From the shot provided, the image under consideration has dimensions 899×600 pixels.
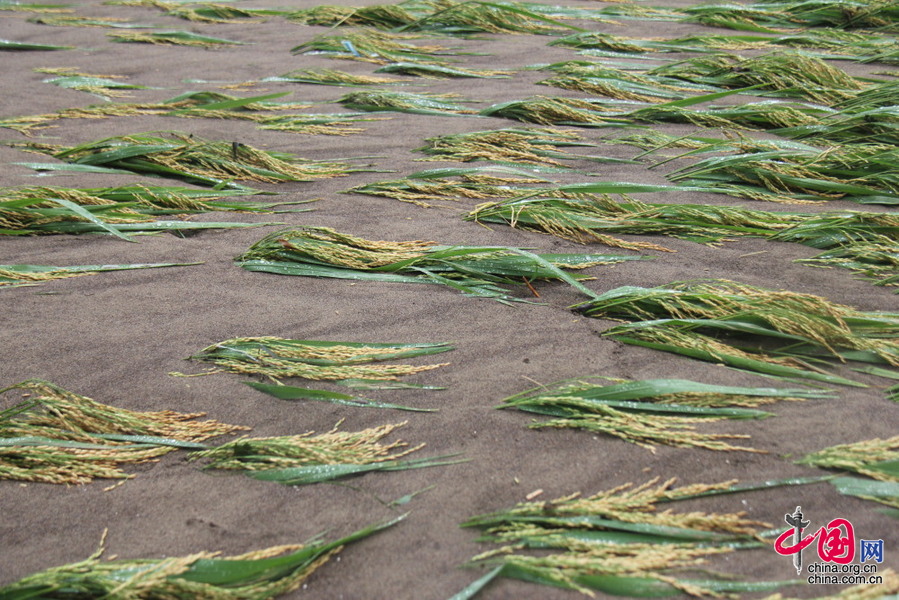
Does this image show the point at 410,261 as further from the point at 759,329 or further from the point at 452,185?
the point at 759,329

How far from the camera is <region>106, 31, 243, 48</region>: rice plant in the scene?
621 centimetres

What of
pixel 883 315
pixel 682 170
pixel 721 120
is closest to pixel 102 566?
pixel 883 315

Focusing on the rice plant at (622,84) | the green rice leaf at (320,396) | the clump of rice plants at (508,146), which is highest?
the rice plant at (622,84)

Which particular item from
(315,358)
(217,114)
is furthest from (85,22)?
(315,358)

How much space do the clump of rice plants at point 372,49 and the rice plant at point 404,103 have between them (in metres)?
0.98

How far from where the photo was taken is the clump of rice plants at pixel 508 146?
12.3ft

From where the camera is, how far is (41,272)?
2.75m

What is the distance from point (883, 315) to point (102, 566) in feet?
6.95

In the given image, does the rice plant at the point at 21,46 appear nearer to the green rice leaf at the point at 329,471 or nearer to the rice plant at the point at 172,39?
the rice plant at the point at 172,39

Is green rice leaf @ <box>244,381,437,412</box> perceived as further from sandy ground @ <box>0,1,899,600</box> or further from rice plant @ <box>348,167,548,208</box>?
rice plant @ <box>348,167,548,208</box>

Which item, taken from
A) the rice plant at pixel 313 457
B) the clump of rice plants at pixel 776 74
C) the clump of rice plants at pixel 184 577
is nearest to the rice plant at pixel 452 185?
the rice plant at pixel 313 457

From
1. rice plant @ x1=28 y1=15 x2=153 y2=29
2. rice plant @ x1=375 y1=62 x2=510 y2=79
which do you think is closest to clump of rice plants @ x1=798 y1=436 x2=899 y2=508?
rice plant @ x1=375 y1=62 x2=510 y2=79

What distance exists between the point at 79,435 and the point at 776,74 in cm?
407

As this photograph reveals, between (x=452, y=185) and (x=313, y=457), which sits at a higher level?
(x=452, y=185)
